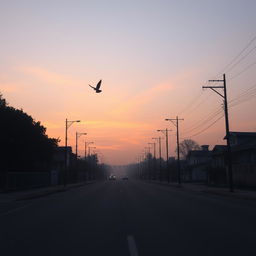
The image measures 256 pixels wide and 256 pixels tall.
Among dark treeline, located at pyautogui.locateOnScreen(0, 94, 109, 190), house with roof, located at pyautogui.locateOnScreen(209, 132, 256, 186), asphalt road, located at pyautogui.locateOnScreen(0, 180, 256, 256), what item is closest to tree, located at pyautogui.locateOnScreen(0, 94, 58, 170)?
dark treeline, located at pyautogui.locateOnScreen(0, 94, 109, 190)

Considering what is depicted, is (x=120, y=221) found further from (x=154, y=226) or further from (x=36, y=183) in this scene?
(x=36, y=183)

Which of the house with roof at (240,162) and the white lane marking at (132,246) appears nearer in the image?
the white lane marking at (132,246)

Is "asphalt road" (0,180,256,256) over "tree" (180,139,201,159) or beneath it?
beneath

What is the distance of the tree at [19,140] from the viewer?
1925 inches

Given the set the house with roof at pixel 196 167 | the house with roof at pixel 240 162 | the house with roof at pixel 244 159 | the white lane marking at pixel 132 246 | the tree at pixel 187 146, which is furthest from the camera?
the tree at pixel 187 146

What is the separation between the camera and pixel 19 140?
165 ft

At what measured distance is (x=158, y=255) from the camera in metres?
9.32

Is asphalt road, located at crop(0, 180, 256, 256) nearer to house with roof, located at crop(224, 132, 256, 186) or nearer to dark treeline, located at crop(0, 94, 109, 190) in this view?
dark treeline, located at crop(0, 94, 109, 190)

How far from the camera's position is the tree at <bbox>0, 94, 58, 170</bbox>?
48.9 meters

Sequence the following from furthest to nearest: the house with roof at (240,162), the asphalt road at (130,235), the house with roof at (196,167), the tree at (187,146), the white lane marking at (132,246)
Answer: the tree at (187,146)
the house with roof at (196,167)
the house with roof at (240,162)
the asphalt road at (130,235)
the white lane marking at (132,246)

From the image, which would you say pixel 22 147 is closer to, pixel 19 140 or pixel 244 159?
pixel 19 140

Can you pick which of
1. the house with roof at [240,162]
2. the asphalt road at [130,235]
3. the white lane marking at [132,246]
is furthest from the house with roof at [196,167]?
the white lane marking at [132,246]

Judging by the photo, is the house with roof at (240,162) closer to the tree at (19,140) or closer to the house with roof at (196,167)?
the house with roof at (196,167)

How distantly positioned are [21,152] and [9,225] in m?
36.5
